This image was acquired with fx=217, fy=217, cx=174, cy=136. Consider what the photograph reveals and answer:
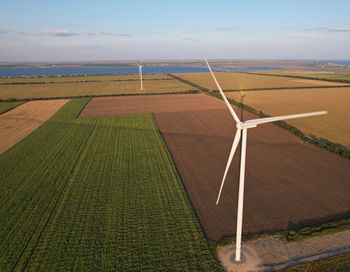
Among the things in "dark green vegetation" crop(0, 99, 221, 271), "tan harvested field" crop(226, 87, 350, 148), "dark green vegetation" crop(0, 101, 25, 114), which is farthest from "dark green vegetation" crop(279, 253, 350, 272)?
"dark green vegetation" crop(0, 101, 25, 114)

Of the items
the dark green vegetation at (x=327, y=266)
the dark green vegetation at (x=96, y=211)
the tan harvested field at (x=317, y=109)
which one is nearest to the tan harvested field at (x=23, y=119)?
the dark green vegetation at (x=96, y=211)

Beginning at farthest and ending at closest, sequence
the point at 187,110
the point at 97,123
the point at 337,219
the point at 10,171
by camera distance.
→ the point at 187,110 < the point at 97,123 < the point at 10,171 < the point at 337,219

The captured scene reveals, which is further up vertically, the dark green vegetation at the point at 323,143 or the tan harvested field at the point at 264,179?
the dark green vegetation at the point at 323,143

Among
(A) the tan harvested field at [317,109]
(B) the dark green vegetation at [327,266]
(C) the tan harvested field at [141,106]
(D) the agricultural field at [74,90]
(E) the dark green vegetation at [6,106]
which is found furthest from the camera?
(D) the agricultural field at [74,90]

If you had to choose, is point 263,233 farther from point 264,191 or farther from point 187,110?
point 187,110

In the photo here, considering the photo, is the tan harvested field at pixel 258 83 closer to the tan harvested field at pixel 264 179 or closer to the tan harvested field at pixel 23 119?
the tan harvested field at pixel 264 179

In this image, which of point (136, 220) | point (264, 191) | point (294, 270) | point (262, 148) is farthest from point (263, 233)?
point (262, 148)

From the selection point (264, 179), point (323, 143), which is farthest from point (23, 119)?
point (323, 143)
